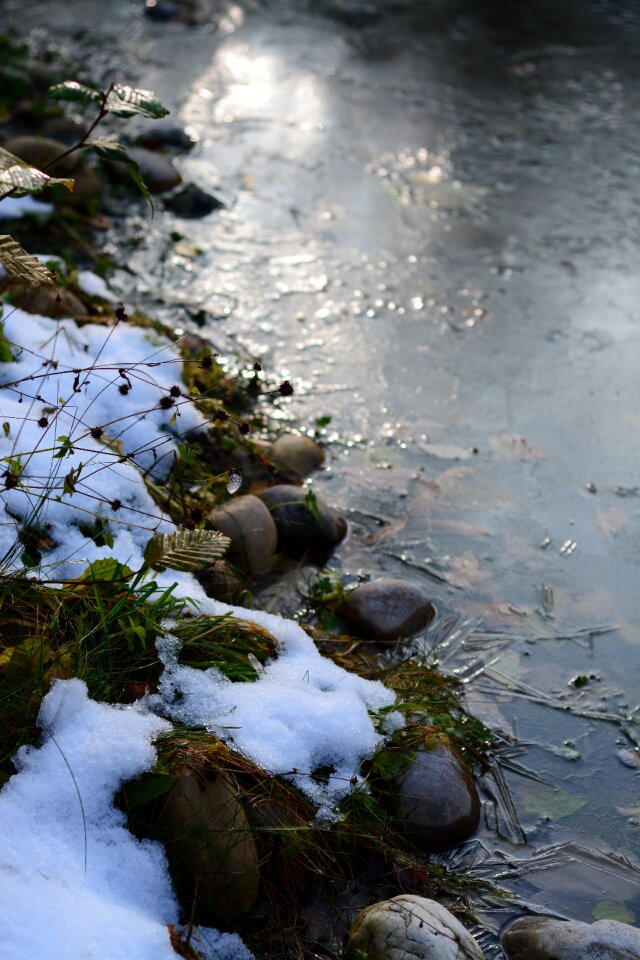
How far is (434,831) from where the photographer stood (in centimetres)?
217

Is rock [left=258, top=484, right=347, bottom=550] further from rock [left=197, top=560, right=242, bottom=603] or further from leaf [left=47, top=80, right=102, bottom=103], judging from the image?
leaf [left=47, top=80, right=102, bottom=103]

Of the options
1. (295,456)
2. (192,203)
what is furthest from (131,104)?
(192,203)

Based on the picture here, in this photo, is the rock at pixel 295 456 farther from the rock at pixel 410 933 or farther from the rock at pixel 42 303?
the rock at pixel 410 933

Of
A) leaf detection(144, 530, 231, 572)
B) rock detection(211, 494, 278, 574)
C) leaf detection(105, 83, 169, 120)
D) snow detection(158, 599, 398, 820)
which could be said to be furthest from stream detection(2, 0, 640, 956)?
leaf detection(105, 83, 169, 120)

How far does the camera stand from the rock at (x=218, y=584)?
8.71 feet

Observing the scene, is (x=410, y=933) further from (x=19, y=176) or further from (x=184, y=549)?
(x=19, y=176)

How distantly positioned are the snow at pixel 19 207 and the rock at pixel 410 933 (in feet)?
10.8

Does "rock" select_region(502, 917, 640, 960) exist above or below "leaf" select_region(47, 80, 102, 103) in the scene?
below

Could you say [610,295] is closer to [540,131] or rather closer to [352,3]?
[540,131]

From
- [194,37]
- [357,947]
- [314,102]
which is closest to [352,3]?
[194,37]

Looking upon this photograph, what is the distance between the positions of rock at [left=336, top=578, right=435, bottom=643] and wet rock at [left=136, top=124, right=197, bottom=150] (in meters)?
3.50

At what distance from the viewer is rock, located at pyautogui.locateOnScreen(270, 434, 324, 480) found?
10.9ft

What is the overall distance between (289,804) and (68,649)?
56cm

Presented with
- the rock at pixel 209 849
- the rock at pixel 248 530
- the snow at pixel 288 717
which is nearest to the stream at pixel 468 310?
the rock at pixel 248 530
